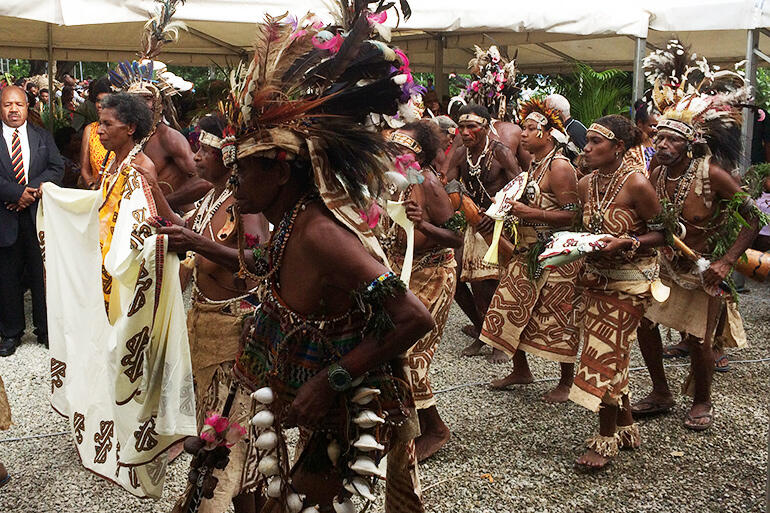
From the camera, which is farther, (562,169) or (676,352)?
(676,352)

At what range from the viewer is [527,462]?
4.82 m

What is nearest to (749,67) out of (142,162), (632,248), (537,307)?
(537,307)

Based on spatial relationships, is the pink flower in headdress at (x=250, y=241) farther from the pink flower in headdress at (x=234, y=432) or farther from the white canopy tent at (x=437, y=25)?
the white canopy tent at (x=437, y=25)

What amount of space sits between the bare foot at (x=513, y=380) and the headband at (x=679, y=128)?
2.04 m

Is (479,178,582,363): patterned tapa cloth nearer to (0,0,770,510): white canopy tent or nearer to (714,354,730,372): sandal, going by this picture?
(714,354,730,372): sandal

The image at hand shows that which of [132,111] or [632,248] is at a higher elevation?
[132,111]

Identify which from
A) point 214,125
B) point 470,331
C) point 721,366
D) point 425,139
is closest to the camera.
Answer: point 214,125

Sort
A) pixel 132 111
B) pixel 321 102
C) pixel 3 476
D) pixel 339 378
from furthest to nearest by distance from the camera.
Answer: pixel 132 111 → pixel 3 476 → pixel 321 102 → pixel 339 378

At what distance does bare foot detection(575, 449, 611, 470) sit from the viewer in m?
4.67

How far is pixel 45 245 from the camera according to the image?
468 centimetres

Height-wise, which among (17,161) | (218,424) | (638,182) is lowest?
(218,424)

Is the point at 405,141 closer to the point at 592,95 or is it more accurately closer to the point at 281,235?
the point at 281,235

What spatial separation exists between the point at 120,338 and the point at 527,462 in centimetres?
243

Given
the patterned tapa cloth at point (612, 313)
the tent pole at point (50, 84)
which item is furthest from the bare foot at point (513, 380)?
the tent pole at point (50, 84)
